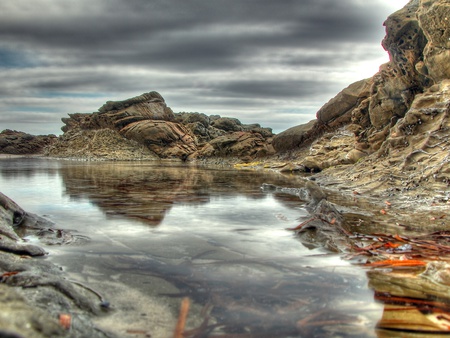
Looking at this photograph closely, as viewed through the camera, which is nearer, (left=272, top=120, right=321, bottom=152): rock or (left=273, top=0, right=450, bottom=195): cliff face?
(left=273, top=0, right=450, bottom=195): cliff face

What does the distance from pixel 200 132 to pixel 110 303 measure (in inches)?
2277

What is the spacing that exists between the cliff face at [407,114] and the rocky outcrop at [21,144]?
190 feet

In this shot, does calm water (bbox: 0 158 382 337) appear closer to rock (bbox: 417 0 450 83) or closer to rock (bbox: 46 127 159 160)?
rock (bbox: 417 0 450 83)

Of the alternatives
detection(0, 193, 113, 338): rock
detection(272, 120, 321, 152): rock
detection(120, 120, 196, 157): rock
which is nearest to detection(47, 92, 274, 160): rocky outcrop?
detection(120, 120, 196, 157): rock

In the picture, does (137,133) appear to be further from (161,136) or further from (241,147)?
(241,147)

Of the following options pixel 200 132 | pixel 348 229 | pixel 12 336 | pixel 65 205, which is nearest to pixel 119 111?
pixel 200 132

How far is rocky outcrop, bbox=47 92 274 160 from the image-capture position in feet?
171

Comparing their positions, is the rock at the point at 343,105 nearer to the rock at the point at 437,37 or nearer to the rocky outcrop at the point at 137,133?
the rock at the point at 437,37

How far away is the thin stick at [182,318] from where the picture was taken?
2.85 metres

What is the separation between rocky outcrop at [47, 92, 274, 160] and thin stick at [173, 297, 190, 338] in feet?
134

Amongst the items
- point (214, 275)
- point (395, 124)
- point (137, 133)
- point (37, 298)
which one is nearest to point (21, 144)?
point (137, 133)

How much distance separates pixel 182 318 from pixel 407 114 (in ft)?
40.6

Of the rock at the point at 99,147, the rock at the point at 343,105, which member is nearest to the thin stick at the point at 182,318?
the rock at the point at 343,105

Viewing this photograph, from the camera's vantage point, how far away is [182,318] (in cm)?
310
